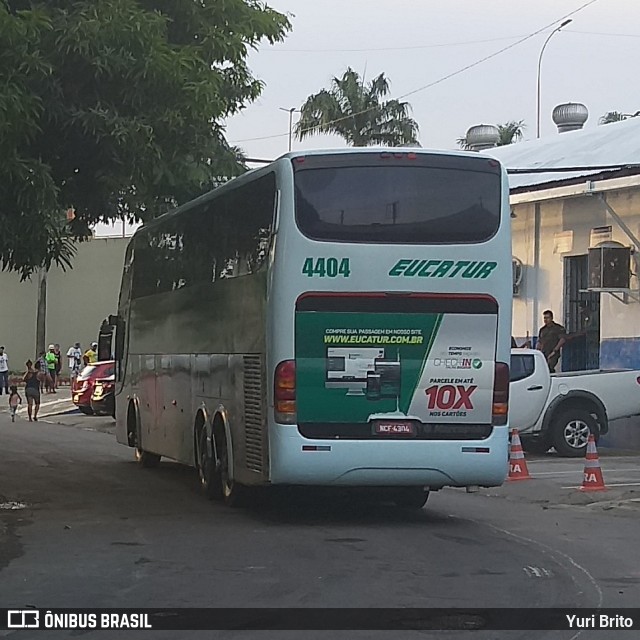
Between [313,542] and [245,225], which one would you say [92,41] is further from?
[313,542]

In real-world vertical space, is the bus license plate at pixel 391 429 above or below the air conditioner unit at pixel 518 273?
below

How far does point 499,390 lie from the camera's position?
549 inches

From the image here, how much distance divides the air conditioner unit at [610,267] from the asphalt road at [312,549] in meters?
6.87

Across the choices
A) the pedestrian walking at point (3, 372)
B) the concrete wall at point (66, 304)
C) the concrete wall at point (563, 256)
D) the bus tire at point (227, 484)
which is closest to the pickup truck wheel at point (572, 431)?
the concrete wall at point (563, 256)

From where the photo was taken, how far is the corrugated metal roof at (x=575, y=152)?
95.5 ft

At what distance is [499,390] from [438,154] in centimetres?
254

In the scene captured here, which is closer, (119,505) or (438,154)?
(438,154)

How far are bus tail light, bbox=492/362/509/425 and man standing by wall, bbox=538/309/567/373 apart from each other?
1344cm

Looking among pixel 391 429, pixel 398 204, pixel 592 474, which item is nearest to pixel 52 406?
pixel 592 474

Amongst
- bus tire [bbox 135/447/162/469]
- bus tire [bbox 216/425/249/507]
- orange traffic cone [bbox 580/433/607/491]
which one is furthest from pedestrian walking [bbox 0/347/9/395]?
orange traffic cone [bbox 580/433/607/491]

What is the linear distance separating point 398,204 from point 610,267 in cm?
1321

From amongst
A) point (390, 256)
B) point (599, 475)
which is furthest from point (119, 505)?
point (599, 475)

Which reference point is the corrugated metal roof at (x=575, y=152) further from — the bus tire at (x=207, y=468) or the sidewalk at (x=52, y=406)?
the sidewalk at (x=52, y=406)

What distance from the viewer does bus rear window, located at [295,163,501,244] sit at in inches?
533
